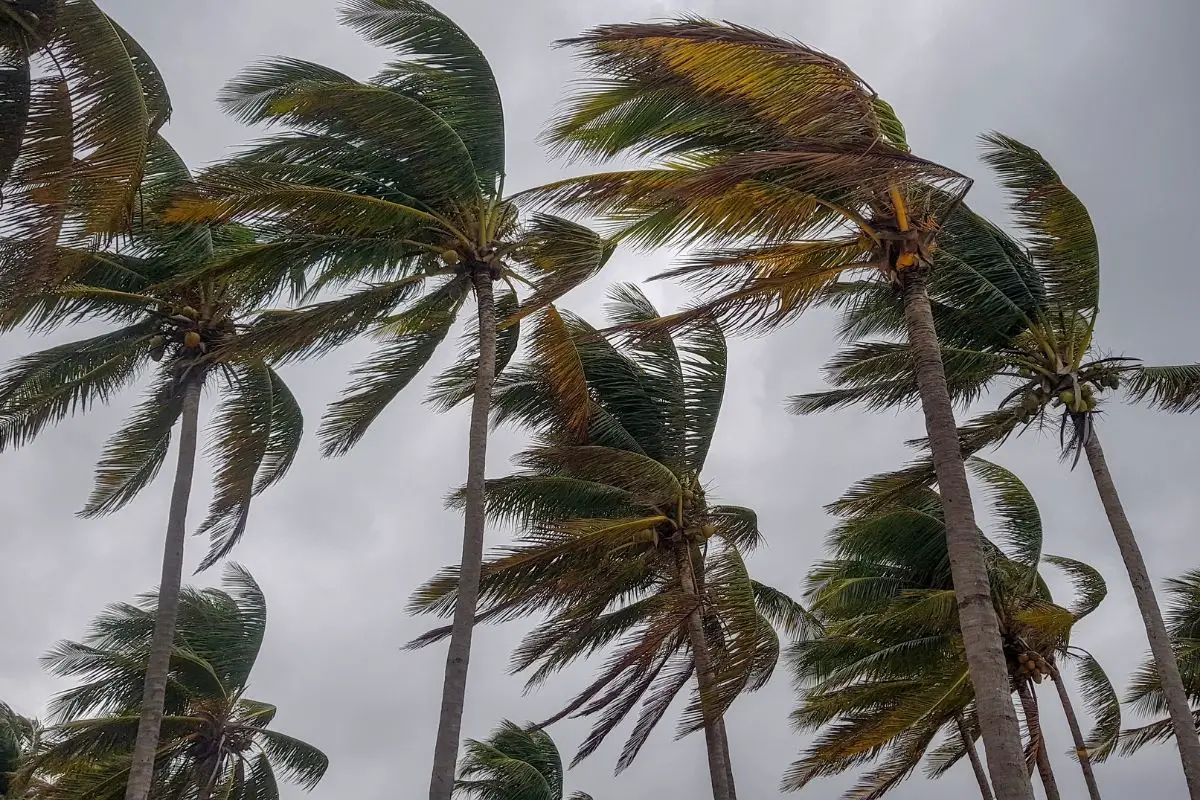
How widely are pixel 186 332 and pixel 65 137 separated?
7850 millimetres

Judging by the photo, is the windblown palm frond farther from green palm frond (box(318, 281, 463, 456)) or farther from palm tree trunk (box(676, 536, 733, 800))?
palm tree trunk (box(676, 536, 733, 800))

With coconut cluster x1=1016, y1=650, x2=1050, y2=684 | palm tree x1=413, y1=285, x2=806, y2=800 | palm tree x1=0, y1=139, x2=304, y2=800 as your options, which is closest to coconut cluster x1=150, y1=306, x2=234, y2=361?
palm tree x1=0, y1=139, x2=304, y2=800

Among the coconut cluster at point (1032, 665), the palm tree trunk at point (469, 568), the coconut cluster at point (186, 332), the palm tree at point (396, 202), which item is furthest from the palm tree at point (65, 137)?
the coconut cluster at point (1032, 665)

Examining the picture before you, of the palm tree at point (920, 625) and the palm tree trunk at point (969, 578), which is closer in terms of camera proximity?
the palm tree trunk at point (969, 578)

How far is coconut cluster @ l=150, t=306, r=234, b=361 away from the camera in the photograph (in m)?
15.6

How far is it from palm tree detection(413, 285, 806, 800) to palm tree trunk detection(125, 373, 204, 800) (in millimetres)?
3287

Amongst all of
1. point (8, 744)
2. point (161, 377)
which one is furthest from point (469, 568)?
point (8, 744)

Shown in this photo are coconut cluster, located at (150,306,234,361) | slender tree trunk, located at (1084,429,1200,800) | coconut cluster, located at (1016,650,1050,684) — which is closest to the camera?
slender tree trunk, located at (1084,429,1200,800)

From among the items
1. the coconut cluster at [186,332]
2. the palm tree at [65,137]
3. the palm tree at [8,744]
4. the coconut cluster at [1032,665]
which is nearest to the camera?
the palm tree at [65,137]

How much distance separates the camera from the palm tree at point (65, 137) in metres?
7.95

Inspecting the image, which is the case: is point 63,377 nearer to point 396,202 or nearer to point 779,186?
point 396,202

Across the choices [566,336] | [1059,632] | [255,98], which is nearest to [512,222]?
[566,336]

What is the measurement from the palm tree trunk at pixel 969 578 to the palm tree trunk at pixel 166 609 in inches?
396

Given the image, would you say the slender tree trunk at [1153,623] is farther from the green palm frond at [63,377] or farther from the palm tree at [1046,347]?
the green palm frond at [63,377]
